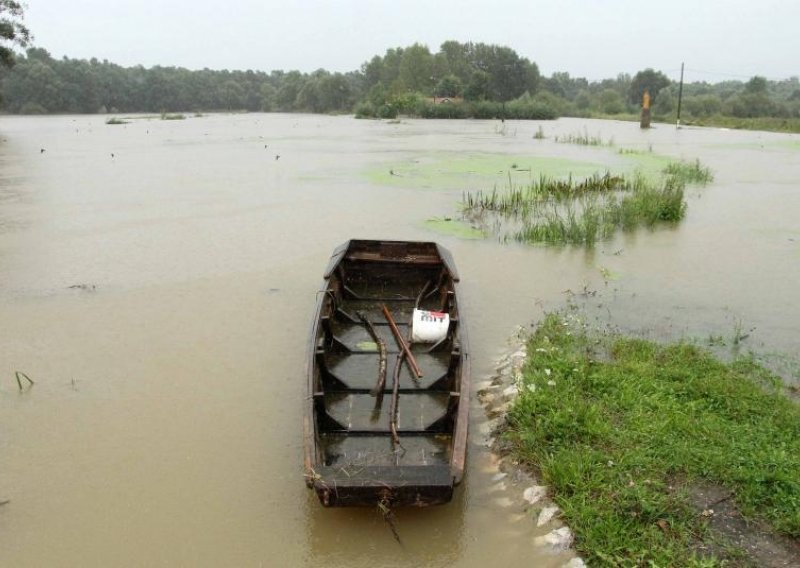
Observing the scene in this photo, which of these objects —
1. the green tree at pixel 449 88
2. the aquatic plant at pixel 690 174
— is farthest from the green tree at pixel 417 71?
the aquatic plant at pixel 690 174

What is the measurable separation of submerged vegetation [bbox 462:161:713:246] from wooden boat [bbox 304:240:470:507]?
304 centimetres

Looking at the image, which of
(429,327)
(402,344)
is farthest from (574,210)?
(402,344)

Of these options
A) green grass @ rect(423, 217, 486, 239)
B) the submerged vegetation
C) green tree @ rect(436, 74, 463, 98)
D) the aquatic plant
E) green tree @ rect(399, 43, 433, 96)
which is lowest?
green grass @ rect(423, 217, 486, 239)

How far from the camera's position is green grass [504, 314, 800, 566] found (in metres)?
2.93

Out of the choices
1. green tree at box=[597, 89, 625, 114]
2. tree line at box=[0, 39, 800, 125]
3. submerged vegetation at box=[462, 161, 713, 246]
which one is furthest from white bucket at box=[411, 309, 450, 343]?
green tree at box=[597, 89, 625, 114]

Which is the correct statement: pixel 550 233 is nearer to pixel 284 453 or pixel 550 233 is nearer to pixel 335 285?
pixel 335 285

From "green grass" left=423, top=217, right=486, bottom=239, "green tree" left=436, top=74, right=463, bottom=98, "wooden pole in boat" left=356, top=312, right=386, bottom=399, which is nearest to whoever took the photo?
"wooden pole in boat" left=356, top=312, right=386, bottom=399

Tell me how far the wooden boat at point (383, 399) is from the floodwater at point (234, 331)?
0.31 m

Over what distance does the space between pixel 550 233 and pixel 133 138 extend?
80.8ft

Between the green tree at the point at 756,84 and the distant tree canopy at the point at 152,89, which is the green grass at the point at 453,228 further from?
A: the green tree at the point at 756,84

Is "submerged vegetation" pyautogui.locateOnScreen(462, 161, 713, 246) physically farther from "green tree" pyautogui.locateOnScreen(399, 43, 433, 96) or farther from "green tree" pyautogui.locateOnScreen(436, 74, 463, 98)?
"green tree" pyautogui.locateOnScreen(399, 43, 433, 96)

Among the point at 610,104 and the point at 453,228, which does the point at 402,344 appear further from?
the point at 610,104

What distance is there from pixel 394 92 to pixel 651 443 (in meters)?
56.9

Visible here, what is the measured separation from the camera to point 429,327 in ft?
15.8
